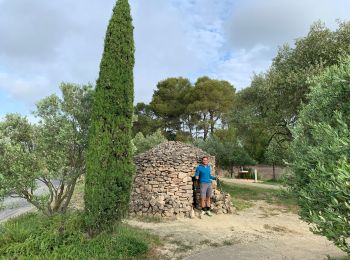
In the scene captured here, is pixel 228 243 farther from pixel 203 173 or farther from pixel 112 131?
pixel 112 131

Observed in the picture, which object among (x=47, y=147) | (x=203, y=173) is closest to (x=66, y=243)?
(x=47, y=147)

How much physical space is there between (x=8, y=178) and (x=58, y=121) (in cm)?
182

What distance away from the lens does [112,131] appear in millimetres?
8500

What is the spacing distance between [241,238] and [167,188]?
4411 millimetres

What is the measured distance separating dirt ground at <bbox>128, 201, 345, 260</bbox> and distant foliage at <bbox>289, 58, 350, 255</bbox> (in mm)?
3446

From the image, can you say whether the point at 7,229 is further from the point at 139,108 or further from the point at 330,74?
the point at 139,108

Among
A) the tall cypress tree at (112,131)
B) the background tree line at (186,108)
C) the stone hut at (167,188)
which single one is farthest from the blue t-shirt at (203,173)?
the background tree line at (186,108)

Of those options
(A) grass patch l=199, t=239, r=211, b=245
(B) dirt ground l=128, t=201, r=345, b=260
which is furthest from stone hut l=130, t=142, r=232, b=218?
(A) grass patch l=199, t=239, r=211, b=245

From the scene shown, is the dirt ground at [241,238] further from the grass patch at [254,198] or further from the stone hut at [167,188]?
the grass patch at [254,198]

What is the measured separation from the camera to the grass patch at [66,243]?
755 centimetres

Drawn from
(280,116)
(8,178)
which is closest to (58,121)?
(8,178)

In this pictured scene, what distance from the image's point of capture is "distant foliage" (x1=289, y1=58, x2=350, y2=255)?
3.96 metres

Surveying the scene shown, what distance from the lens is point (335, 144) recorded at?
14.4 ft

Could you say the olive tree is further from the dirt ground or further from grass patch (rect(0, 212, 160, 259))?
the dirt ground
